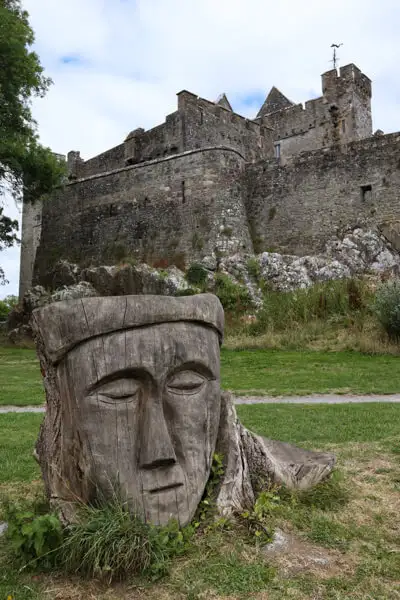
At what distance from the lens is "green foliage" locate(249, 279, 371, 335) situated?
52.7 feet

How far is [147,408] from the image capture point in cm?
337

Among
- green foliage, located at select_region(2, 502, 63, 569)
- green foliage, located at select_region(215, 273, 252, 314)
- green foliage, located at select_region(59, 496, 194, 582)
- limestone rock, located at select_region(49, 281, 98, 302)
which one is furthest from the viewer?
limestone rock, located at select_region(49, 281, 98, 302)

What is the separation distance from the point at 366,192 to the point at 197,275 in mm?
6340

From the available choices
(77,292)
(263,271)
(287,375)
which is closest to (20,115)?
(77,292)

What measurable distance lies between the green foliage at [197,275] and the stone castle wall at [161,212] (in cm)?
90

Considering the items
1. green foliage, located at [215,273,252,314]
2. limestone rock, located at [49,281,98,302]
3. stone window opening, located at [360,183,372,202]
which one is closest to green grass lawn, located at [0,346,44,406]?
limestone rock, located at [49,281,98,302]

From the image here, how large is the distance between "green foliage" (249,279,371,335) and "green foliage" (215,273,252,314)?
1042 mm

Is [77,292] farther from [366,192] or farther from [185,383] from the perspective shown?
[185,383]

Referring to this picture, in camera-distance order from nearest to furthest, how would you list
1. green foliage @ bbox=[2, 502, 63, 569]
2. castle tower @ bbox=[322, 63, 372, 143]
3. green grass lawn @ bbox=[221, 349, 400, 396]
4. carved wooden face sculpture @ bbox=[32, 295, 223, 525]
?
green foliage @ bbox=[2, 502, 63, 569] → carved wooden face sculpture @ bbox=[32, 295, 223, 525] → green grass lawn @ bbox=[221, 349, 400, 396] → castle tower @ bbox=[322, 63, 372, 143]

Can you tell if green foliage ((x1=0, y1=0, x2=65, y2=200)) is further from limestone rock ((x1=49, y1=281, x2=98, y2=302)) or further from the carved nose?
the carved nose

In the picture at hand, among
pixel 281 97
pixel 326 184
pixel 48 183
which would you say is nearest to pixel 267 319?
pixel 326 184

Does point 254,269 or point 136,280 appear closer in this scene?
point 136,280

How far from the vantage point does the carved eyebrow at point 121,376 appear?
10.7 feet

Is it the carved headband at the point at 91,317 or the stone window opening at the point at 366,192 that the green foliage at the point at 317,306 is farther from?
the carved headband at the point at 91,317
